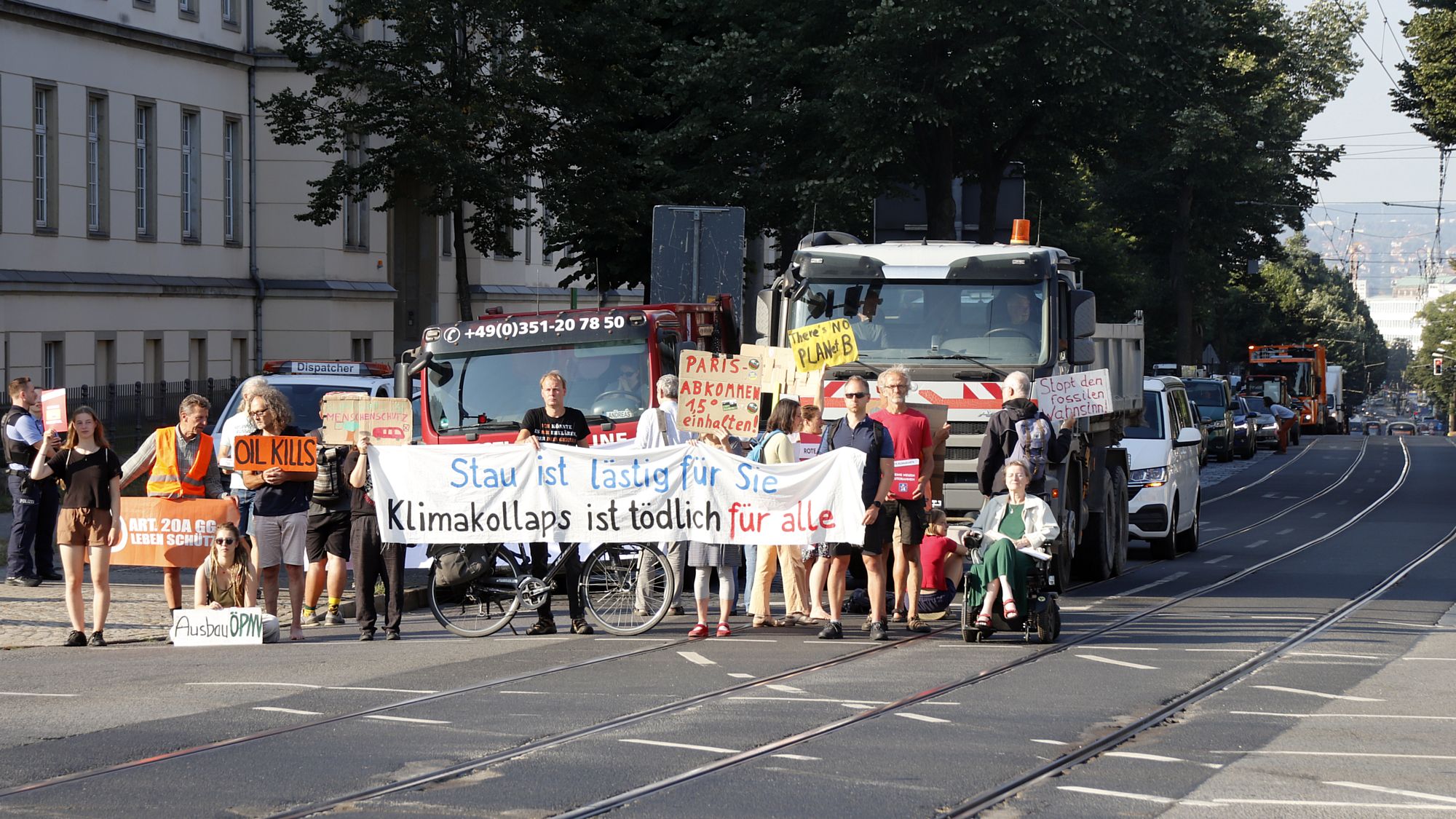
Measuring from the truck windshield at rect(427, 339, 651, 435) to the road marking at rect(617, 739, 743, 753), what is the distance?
27.1 feet

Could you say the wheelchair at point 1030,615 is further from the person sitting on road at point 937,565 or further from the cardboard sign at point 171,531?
the cardboard sign at point 171,531

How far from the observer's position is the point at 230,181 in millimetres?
39906

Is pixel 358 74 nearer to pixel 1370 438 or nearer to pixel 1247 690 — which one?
pixel 1247 690

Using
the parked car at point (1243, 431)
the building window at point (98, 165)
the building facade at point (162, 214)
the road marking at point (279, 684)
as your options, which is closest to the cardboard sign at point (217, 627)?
the road marking at point (279, 684)

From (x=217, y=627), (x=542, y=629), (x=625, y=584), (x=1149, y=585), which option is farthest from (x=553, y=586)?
(x=1149, y=585)

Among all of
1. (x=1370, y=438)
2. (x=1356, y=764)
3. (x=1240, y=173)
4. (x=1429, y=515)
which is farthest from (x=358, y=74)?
(x=1370, y=438)

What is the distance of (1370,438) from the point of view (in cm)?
7488

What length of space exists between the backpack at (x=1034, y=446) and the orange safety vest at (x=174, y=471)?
594 centimetres

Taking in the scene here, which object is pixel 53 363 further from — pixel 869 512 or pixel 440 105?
pixel 869 512

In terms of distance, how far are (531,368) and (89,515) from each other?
5.00 metres

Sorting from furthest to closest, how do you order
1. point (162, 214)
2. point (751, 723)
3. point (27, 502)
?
1. point (162, 214)
2. point (27, 502)
3. point (751, 723)

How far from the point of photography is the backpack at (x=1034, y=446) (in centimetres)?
1488

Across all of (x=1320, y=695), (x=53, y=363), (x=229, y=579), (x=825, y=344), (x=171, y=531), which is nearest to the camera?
(x=1320, y=695)

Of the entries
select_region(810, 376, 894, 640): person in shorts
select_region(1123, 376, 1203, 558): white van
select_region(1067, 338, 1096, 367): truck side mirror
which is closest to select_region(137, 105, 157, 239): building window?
select_region(1123, 376, 1203, 558): white van
